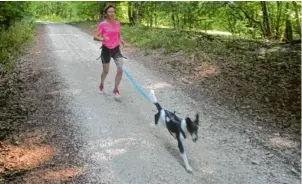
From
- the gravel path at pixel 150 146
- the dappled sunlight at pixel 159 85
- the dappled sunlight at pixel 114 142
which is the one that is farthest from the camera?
the dappled sunlight at pixel 159 85

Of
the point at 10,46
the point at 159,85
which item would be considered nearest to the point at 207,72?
the point at 159,85

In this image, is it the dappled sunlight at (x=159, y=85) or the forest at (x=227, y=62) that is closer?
the forest at (x=227, y=62)

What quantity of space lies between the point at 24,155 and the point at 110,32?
3.05m

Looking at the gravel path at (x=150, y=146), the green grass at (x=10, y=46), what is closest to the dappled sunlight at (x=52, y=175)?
the gravel path at (x=150, y=146)

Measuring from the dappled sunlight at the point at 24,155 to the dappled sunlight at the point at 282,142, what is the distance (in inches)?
157

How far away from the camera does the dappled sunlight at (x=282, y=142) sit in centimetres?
633

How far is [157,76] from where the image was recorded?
10594mm

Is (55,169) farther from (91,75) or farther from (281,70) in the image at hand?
(281,70)

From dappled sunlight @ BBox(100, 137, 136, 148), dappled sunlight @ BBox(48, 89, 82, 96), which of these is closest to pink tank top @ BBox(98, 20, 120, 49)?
dappled sunlight @ BBox(48, 89, 82, 96)

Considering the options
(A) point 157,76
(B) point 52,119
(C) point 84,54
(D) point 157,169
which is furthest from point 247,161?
(C) point 84,54

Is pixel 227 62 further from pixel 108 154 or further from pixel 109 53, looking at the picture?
pixel 108 154

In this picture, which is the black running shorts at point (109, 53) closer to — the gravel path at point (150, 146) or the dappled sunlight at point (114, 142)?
the gravel path at point (150, 146)

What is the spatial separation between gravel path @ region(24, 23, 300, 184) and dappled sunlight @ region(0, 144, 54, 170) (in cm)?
49

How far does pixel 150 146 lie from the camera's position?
19.4 feet
